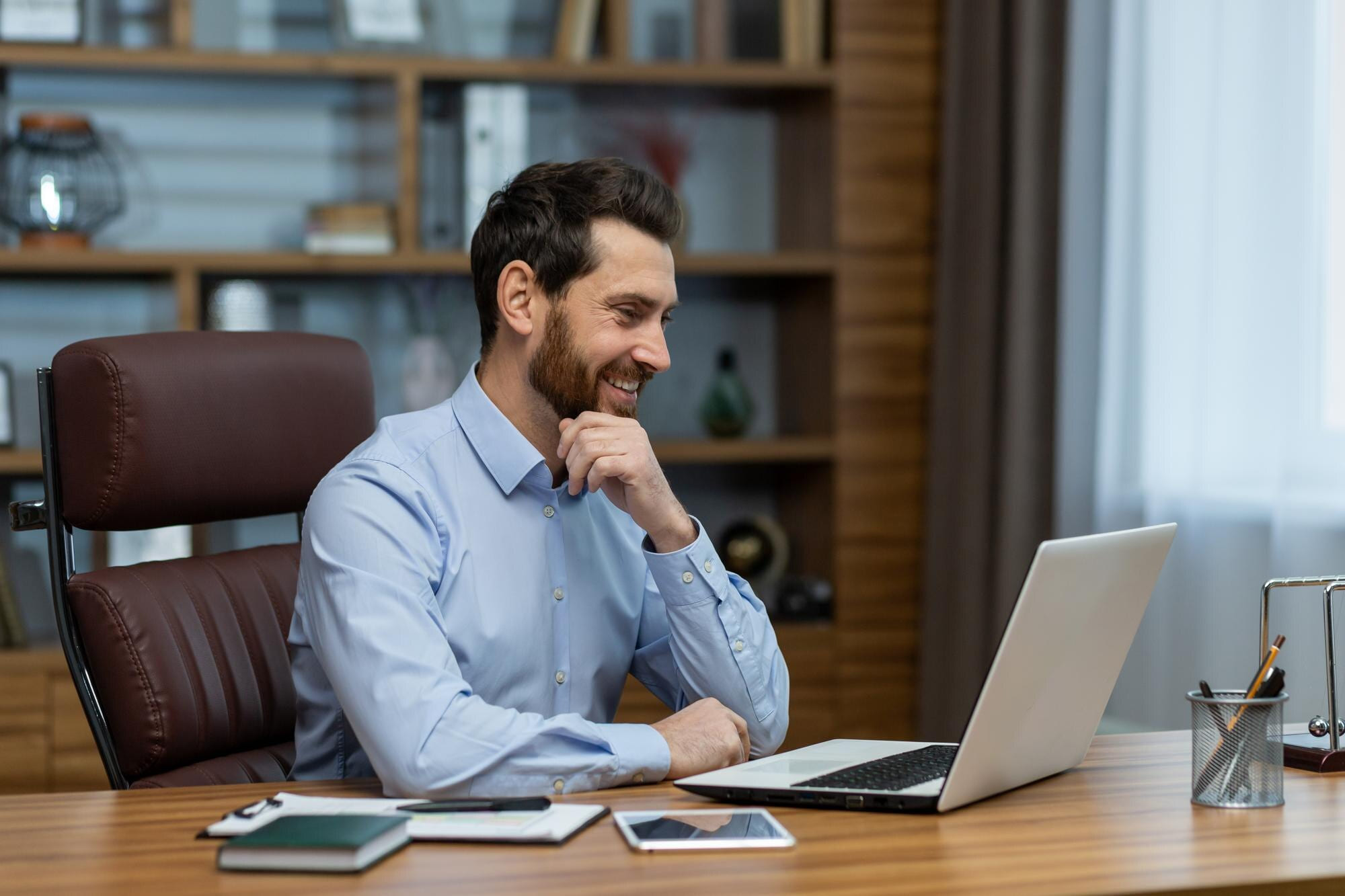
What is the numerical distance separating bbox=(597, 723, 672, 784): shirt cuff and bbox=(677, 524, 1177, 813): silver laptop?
0.13 ft

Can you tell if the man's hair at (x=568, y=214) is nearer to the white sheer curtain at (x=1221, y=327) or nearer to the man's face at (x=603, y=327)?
the man's face at (x=603, y=327)

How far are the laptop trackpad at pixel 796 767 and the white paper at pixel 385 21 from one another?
95.1 inches

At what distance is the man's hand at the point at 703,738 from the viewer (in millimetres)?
1306

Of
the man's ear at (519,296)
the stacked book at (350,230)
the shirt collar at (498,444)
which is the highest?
the stacked book at (350,230)

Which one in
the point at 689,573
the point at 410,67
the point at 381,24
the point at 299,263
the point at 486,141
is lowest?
the point at 689,573

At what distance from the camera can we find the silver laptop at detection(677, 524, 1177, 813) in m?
1.10

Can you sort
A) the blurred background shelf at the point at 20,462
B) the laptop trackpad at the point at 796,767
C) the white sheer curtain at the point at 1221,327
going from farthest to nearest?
the blurred background shelf at the point at 20,462, the white sheer curtain at the point at 1221,327, the laptop trackpad at the point at 796,767

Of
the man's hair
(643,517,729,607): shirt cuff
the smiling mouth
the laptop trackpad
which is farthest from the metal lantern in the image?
the laptop trackpad

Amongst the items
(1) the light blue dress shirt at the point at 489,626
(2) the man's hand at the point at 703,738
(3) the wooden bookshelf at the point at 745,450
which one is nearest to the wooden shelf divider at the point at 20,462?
(3) the wooden bookshelf at the point at 745,450

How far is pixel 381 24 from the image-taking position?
324cm

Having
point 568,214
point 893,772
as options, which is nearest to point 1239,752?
point 893,772

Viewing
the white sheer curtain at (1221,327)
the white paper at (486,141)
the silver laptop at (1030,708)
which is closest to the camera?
the silver laptop at (1030,708)

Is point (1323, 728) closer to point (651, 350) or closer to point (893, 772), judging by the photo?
point (893, 772)

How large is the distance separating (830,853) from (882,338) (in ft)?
7.81
